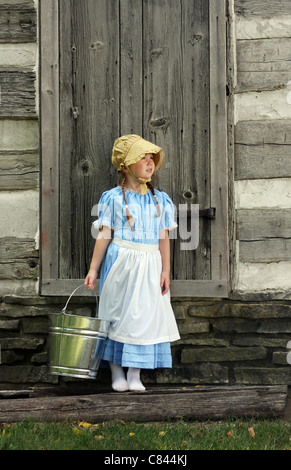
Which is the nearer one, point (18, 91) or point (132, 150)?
point (132, 150)

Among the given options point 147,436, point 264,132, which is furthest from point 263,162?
point 147,436

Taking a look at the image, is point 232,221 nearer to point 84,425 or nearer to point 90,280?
point 90,280

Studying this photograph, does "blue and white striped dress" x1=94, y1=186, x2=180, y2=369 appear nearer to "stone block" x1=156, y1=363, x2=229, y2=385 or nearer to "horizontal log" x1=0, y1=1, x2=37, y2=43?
"stone block" x1=156, y1=363, x2=229, y2=385

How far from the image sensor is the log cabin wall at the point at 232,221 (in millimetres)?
4715

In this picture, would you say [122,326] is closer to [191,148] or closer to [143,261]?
[143,261]

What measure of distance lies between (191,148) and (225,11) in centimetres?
108

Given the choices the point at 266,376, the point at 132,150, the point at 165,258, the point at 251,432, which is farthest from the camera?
the point at 266,376

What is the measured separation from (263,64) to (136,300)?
2081 millimetres

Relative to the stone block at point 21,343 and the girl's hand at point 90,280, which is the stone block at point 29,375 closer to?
the stone block at point 21,343

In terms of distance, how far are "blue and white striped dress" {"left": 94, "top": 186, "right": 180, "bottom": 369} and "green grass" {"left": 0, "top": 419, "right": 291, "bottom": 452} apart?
21.4 inches

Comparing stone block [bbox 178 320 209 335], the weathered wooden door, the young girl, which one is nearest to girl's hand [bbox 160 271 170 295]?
the young girl

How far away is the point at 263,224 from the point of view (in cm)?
477

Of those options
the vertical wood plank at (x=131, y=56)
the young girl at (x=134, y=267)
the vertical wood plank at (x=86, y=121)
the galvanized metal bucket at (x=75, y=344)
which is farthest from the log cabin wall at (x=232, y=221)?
the vertical wood plank at (x=131, y=56)

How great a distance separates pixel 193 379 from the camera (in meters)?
4.71
